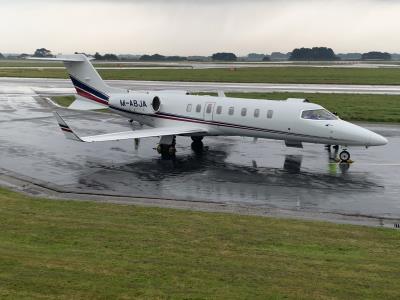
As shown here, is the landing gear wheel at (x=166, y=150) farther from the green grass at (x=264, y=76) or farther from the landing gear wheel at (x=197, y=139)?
the green grass at (x=264, y=76)

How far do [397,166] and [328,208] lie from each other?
763 centimetres

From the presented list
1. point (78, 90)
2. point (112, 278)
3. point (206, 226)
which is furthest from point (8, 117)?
point (112, 278)

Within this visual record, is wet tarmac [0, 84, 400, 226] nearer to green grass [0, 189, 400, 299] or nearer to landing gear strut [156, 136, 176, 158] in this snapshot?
landing gear strut [156, 136, 176, 158]

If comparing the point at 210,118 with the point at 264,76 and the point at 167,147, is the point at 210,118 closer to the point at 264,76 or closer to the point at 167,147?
the point at 167,147

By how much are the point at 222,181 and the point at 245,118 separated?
4.71 m

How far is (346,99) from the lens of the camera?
4375 cm

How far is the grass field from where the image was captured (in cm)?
3412

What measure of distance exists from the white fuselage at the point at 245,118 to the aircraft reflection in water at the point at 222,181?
58.2 inches

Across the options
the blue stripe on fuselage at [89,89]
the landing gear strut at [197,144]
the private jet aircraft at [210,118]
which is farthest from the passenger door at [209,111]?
the blue stripe on fuselage at [89,89]

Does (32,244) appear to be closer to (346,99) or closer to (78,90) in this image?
(78,90)

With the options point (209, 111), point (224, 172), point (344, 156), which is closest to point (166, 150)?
point (209, 111)

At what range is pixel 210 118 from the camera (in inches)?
902

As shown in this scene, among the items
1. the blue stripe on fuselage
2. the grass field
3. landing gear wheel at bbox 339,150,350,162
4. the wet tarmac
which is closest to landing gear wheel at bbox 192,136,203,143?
the wet tarmac

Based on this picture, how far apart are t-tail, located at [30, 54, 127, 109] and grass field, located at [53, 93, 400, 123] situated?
16.0 metres
